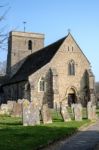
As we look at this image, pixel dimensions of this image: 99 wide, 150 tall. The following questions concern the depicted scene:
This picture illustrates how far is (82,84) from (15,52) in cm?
1524

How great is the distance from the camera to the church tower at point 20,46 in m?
58.4

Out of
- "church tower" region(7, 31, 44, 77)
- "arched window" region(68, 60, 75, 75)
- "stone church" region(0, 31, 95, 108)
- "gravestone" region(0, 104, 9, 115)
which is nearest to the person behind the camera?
"gravestone" region(0, 104, 9, 115)

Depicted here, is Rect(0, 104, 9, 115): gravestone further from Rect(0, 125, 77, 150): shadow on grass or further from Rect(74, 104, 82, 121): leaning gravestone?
Rect(0, 125, 77, 150): shadow on grass

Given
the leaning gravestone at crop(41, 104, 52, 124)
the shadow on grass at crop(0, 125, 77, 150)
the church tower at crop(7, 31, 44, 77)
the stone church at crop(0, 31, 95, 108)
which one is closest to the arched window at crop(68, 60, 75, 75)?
the stone church at crop(0, 31, 95, 108)

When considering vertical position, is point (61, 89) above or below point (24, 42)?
below

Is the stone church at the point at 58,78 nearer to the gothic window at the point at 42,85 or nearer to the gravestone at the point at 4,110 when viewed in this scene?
the gothic window at the point at 42,85

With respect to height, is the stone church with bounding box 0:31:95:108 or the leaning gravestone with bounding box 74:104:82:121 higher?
the stone church with bounding box 0:31:95:108

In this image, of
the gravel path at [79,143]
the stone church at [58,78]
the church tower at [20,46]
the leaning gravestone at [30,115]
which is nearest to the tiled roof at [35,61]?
the stone church at [58,78]

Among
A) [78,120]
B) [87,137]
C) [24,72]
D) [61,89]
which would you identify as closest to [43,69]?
[61,89]

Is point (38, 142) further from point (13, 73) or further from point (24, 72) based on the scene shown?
point (13, 73)

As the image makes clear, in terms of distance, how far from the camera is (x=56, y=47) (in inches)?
1924

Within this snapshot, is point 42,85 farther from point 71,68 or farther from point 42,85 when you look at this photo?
point 71,68

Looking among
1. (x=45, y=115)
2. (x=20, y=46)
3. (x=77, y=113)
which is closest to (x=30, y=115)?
(x=45, y=115)

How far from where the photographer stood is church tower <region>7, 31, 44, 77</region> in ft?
192
